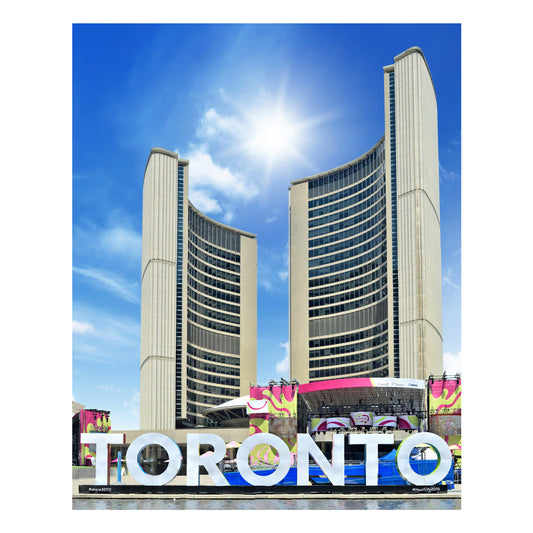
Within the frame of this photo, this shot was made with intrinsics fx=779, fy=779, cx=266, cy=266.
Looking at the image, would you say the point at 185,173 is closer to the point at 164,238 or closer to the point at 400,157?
the point at 164,238

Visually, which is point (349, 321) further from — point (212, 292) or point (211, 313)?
point (212, 292)

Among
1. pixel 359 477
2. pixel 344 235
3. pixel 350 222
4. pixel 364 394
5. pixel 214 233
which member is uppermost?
pixel 214 233

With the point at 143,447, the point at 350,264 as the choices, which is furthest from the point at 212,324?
the point at 143,447

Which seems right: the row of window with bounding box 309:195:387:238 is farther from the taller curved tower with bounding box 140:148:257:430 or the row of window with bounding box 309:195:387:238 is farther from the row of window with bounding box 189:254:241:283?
the taller curved tower with bounding box 140:148:257:430

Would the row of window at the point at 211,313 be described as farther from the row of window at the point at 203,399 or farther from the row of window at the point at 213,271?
the row of window at the point at 203,399

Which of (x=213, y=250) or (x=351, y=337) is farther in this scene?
(x=213, y=250)

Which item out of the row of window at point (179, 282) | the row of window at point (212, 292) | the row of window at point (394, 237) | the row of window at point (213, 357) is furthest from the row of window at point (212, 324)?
the row of window at point (394, 237)

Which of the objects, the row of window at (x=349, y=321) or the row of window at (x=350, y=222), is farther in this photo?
the row of window at (x=350, y=222)
